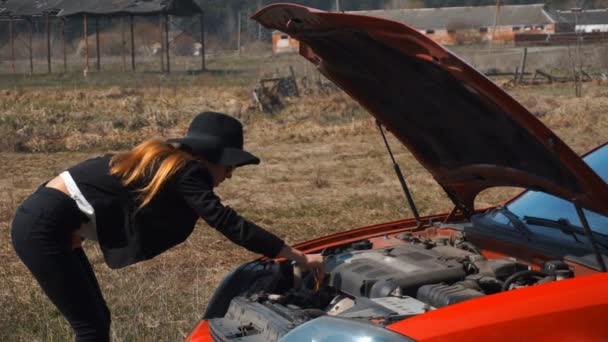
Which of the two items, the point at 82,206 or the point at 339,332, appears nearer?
the point at 339,332

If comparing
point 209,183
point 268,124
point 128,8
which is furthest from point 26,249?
point 128,8

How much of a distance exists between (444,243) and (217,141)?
1.29 meters

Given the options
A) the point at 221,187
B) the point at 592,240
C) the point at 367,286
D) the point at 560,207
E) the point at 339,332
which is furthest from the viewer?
the point at 221,187

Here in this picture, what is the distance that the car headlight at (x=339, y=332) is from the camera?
3.05m

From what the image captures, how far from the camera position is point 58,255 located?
3.97m

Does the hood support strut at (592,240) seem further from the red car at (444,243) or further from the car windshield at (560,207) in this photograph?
the car windshield at (560,207)

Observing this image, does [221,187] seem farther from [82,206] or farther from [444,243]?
[82,206]

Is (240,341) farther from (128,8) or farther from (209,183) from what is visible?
(128,8)

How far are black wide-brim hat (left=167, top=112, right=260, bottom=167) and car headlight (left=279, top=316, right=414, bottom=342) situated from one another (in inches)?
32.9

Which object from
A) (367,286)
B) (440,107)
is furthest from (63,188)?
(440,107)

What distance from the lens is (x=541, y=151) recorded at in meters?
3.66

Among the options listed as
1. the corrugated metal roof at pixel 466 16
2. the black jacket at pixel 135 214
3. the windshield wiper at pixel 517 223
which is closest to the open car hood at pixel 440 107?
the windshield wiper at pixel 517 223

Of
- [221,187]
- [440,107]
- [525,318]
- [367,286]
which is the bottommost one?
[221,187]

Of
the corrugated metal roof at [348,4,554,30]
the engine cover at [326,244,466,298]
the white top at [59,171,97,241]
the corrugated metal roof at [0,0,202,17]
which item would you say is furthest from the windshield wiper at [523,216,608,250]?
the corrugated metal roof at [0,0,202,17]
